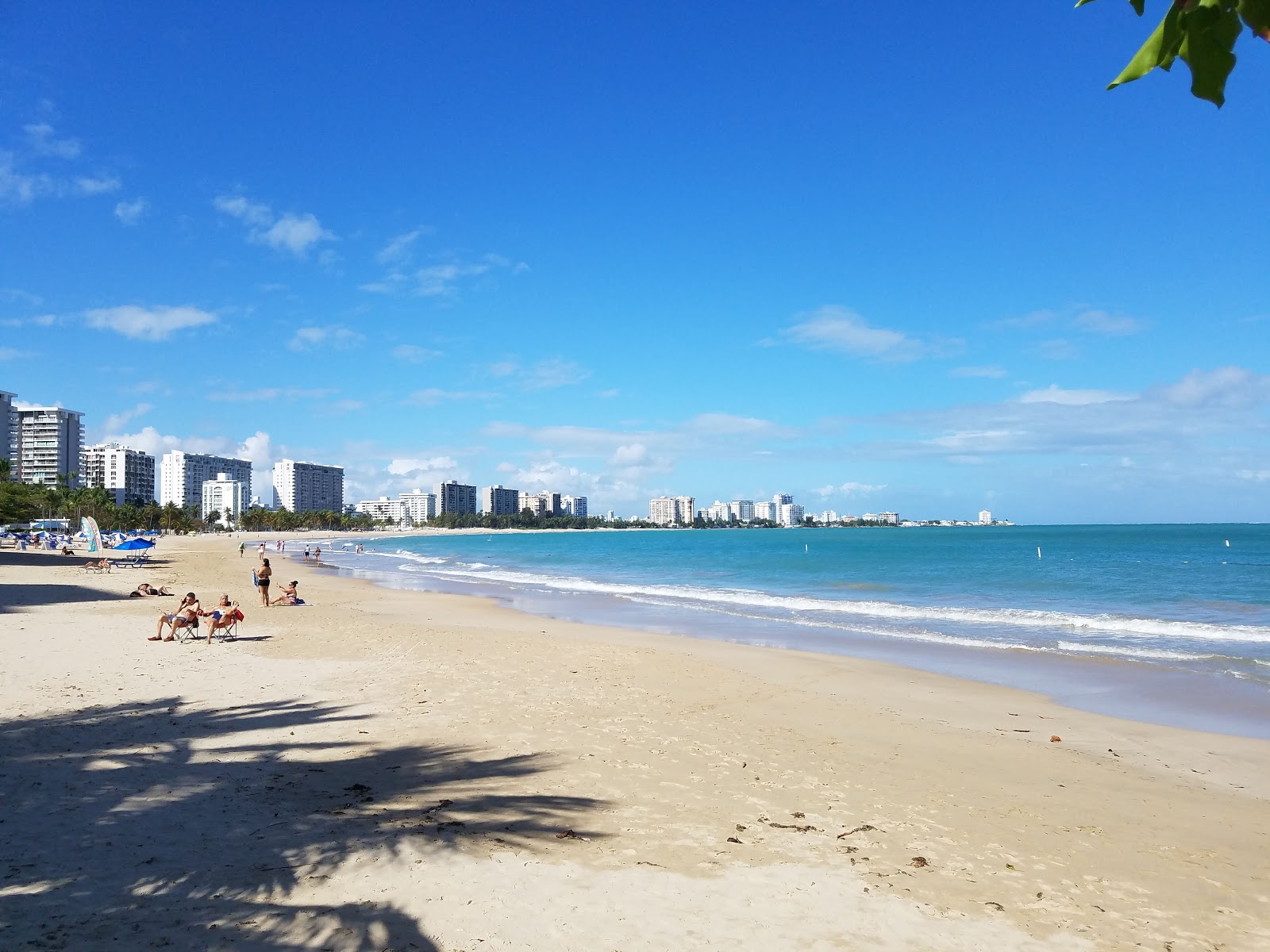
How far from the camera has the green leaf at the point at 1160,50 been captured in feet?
3.75

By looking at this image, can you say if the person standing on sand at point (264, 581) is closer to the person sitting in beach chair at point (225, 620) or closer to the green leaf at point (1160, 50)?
the person sitting in beach chair at point (225, 620)

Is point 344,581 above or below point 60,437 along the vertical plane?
below

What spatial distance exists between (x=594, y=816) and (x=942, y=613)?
68.6 feet

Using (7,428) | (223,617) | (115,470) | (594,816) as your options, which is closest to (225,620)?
(223,617)

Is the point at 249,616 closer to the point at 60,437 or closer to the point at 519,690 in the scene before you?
the point at 519,690

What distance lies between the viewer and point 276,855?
529cm

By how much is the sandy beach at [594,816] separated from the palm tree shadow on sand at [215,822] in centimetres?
3

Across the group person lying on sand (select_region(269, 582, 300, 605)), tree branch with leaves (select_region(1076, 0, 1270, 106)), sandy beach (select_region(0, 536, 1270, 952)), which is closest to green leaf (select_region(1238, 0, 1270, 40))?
tree branch with leaves (select_region(1076, 0, 1270, 106))

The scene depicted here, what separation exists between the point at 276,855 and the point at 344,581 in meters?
33.1

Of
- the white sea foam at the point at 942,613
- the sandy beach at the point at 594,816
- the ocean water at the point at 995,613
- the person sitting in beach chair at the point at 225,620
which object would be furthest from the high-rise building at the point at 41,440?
the sandy beach at the point at 594,816

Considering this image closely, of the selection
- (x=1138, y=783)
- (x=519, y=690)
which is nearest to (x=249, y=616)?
(x=519, y=690)

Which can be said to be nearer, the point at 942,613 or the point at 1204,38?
the point at 1204,38

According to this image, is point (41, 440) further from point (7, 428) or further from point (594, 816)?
point (594, 816)

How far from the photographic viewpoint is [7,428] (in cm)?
14638
